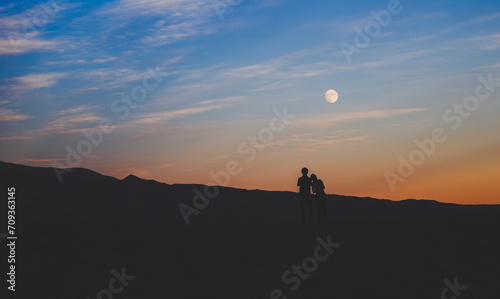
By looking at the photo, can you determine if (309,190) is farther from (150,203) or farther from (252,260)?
(150,203)

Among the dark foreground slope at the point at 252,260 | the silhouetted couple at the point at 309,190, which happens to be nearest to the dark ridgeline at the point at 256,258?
the dark foreground slope at the point at 252,260

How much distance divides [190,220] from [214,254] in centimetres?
5178

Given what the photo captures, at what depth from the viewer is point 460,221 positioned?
17.8 meters

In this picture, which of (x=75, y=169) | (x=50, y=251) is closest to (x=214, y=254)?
(x=50, y=251)

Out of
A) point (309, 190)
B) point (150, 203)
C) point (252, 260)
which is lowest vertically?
point (252, 260)

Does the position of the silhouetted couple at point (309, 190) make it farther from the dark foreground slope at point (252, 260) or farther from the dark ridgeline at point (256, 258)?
the dark foreground slope at point (252, 260)

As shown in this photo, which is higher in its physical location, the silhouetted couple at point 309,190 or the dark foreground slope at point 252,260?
the silhouetted couple at point 309,190

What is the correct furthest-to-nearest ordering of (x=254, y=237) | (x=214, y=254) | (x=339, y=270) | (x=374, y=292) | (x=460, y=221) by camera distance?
(x=460, y=221) < (x=254, y=237) < (x=214, y=254) < (x=339, y=270) < (x=374, y=292)

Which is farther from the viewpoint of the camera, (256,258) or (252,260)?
(256,258)

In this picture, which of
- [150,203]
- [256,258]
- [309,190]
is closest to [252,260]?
[256,258]

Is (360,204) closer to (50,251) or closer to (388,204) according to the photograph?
(388,204)

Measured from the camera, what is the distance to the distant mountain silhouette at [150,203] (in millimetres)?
61344

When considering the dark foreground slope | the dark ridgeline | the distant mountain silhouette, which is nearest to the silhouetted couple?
the dark ridgeline

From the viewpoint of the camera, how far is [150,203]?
228 ft
